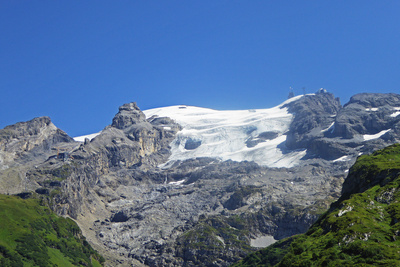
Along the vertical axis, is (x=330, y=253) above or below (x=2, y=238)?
below

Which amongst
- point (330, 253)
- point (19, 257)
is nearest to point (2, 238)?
point (19, 257)

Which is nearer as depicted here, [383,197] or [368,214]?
[368,214]

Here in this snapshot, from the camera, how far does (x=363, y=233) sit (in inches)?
3334

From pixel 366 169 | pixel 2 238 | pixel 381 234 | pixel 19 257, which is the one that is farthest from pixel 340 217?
pixel 2 238

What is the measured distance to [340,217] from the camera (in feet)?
317

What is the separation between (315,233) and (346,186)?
37972mm

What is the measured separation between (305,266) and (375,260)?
14.5 metres

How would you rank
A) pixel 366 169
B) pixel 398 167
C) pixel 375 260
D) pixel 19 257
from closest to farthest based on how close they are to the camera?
1. pixel 375 260
2. pixel 398 167
3. pixel 366 169
4. pixel 19 257

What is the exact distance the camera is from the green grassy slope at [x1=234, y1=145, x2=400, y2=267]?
78.2 m

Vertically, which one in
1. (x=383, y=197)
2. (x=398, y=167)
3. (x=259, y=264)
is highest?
(x=398, y=167)

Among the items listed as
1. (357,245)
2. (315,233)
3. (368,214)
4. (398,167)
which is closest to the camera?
(357,245)

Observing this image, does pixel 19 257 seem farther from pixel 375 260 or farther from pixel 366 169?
pixel 375 260

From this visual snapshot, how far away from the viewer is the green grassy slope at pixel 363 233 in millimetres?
78188

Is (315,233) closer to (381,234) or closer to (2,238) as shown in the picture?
(381,234)
